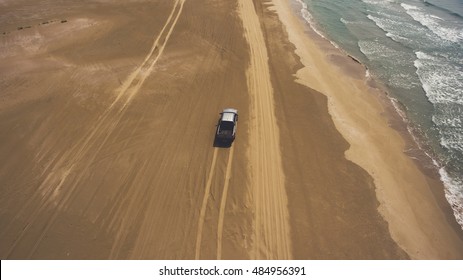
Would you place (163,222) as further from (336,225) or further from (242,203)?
(336,225)

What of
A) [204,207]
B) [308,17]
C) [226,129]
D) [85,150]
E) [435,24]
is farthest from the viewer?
[308,17]

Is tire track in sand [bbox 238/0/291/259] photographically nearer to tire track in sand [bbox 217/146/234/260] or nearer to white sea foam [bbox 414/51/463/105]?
tire track in sand [bbox 217/146/234/260]

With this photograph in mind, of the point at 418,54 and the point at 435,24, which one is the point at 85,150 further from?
the point at 435,24

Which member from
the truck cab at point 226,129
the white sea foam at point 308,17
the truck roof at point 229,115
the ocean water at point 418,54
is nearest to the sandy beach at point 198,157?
the truck cab at point 226,129

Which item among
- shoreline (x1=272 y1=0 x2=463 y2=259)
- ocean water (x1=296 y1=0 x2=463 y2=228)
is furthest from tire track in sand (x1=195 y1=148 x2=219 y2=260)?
ocean water (x1=296 y1=0 x2=463 y2=228)

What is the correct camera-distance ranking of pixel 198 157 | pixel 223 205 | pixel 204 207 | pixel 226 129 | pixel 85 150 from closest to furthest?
pixel 204 207 → pixel 223 205 → pixel 198 157 → pixel 85 150 → pixel 226 129

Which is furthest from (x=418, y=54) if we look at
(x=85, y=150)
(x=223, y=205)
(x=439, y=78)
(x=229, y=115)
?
(x=85, y=150)
